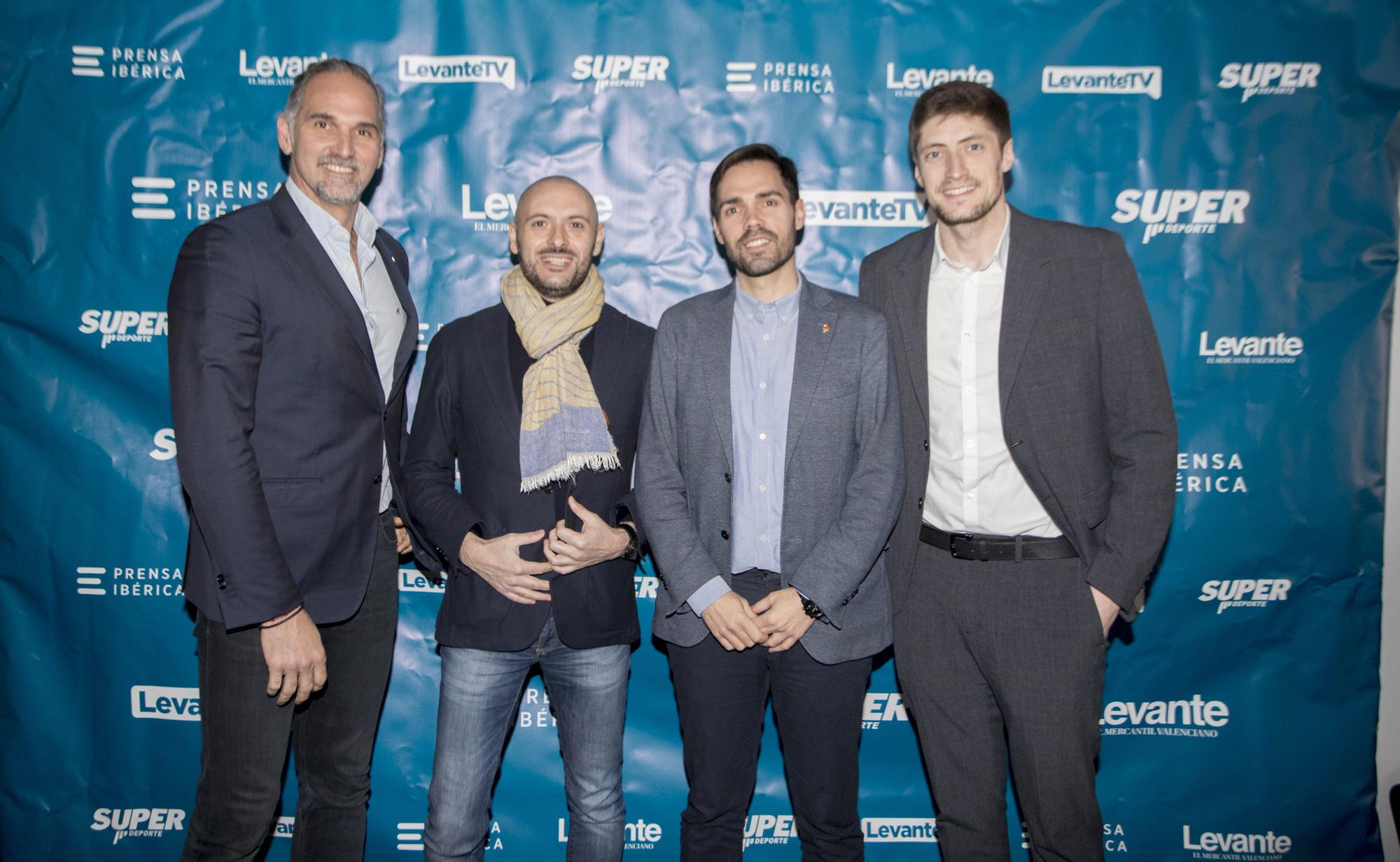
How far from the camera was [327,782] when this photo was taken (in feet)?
7.35

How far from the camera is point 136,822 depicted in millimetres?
3018

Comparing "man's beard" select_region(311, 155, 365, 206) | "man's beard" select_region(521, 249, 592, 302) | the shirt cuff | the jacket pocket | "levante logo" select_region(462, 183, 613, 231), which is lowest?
the shirt cuff

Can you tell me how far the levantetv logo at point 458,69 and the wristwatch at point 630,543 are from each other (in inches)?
69.8

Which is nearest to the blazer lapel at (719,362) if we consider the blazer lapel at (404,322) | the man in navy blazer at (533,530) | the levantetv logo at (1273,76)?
the man in navy blazer at (533,530)

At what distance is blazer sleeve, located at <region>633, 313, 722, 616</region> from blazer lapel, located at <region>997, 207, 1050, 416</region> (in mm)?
894

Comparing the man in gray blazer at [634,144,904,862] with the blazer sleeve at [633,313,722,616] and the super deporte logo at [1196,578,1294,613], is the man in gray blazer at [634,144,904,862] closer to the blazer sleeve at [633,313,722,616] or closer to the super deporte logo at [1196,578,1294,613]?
the blazer sleeve at [633,313,722,616]

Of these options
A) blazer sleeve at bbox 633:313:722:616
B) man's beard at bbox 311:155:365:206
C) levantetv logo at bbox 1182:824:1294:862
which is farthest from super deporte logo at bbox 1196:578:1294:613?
man's beard at bbox 311:155:365:206

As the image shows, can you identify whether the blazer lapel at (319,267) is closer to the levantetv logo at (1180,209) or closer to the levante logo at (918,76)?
the levante logo at (918,76)

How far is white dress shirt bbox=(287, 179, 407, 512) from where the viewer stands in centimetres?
A: 214

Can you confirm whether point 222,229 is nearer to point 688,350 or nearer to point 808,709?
point 688,350

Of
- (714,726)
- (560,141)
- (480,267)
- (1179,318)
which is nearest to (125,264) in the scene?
(480,267)

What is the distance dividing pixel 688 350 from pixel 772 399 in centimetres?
28

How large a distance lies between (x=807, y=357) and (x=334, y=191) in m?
1.40

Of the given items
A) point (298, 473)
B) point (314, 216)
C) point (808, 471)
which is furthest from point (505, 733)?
point (314, 216)
